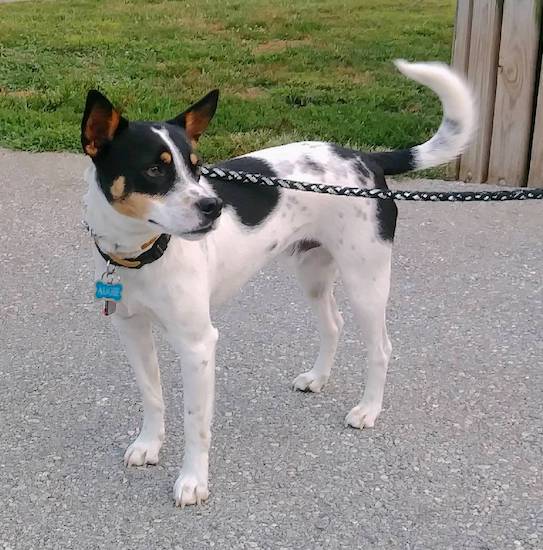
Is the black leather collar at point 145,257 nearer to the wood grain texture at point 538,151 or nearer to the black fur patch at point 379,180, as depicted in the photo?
the black fur patch at point 379,180

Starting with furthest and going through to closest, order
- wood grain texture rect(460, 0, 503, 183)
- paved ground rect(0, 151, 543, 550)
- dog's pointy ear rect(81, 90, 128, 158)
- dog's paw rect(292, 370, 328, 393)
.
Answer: wood grain texture rect(460, 0, 503, 183), dog's paw rect(292, 370, 328, 393), paved ground rect(0, 151, 543, 550), dog's pointy ear rect(81, 90, 128, 158)

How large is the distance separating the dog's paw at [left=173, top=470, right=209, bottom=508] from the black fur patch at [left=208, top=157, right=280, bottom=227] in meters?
0.94

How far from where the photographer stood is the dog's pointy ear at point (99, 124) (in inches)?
101

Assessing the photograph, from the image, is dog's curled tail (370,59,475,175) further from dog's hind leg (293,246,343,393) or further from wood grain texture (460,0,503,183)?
wood grain texture (460,0,503,183)

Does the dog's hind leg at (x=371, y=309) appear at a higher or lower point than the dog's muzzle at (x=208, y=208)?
lower

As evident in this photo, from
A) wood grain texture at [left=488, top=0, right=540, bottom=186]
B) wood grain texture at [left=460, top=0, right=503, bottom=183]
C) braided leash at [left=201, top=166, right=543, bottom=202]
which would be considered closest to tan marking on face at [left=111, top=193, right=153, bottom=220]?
braided leash at [left=201, top=166, right=543, bottom=202]

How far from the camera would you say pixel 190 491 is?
3.04 meters

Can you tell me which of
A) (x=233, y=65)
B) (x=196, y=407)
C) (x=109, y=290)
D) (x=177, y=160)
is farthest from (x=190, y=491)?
(x=233, y=65)

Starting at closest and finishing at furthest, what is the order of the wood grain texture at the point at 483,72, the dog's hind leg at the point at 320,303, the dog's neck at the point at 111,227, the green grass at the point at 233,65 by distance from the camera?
1. the dog's neck at the point at 111,227
2. the dog's hind leg at the point at 320,303
3. the wood grain texture at the point at 483,72
4. the green grass at the point at 233,65

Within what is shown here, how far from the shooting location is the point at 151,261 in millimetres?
2826

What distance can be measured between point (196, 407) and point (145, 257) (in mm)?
591

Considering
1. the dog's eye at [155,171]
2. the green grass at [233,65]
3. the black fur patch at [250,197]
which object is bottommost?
the green grass at [233,65]

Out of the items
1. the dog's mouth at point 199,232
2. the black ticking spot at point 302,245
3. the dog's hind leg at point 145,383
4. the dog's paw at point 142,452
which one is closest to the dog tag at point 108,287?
the dog's hind leg at point 145,383

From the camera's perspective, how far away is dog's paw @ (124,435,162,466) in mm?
3275
